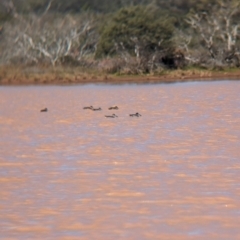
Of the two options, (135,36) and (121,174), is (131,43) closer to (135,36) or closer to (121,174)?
(135,36)

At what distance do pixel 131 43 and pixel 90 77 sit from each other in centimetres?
436

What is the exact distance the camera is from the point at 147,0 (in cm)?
6003

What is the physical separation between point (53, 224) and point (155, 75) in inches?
1063

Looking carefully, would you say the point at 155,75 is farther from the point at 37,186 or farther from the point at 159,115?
the point at 37,186

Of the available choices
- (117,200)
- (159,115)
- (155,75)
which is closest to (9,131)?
(159,115)

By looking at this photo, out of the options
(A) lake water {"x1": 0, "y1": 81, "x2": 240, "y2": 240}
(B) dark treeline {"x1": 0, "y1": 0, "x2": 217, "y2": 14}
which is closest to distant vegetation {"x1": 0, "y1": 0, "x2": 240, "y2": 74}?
(B) dark treeline {"x1": 0, "y1": 0, "x2": 217, "y2": 14}

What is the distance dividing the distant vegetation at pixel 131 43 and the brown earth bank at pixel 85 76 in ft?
2.74

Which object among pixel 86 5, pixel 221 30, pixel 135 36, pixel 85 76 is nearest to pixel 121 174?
pixel 85 76

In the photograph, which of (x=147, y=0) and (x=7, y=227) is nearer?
(x=7, y=227)

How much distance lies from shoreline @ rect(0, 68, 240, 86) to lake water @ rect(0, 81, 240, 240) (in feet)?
41.6

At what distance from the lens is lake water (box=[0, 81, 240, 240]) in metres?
7.74

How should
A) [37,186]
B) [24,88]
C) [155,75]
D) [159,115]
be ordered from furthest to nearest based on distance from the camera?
[155,75]
[24,88]
[159,115]
[37,186]

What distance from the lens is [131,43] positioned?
3741 cm

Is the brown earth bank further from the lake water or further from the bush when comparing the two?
the lake water
